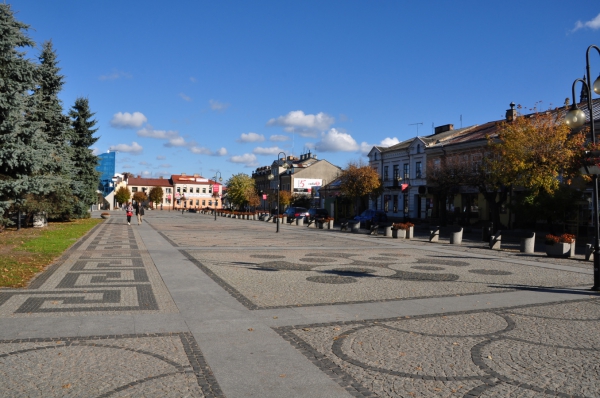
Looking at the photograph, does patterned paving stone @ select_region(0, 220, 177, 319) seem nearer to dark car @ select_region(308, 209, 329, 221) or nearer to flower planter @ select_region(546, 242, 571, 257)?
flower planter @ select_region(546, 242, 571, 257)

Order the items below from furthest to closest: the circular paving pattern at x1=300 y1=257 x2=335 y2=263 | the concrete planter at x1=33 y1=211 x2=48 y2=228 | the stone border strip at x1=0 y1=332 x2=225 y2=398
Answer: the concrete planter at x1=33 y1=211 x2=48 y2=228 → the circular paving pattern at x1=300 y1=257 x2=335 y2=263 → the stone border strip at x1=0 y1=332 x2=225 y2=398

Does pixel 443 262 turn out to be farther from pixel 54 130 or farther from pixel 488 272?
pixel 54 130

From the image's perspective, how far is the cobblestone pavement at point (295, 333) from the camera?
17.2 feet

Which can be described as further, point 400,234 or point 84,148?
point 84,148

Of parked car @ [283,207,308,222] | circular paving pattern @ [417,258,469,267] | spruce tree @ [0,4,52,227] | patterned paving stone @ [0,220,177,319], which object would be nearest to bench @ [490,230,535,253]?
circular paving pattern @ [417,258,469,267]

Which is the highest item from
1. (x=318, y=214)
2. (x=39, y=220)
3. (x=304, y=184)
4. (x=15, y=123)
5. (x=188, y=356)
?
(x=304, y=184)

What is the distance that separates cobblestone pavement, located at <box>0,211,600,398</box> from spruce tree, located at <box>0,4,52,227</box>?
285 inches

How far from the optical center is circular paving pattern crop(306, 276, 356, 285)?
40.2 ft

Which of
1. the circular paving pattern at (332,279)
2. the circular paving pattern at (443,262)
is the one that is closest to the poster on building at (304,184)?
the circular paving pattern at (443,262)

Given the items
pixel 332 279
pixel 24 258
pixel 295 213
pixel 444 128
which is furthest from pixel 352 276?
pixel 444 128

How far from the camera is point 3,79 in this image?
61.5ft

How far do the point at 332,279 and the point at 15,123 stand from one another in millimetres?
14001

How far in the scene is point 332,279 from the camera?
12648mm

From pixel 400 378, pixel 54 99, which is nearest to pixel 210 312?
pixel 400 378
